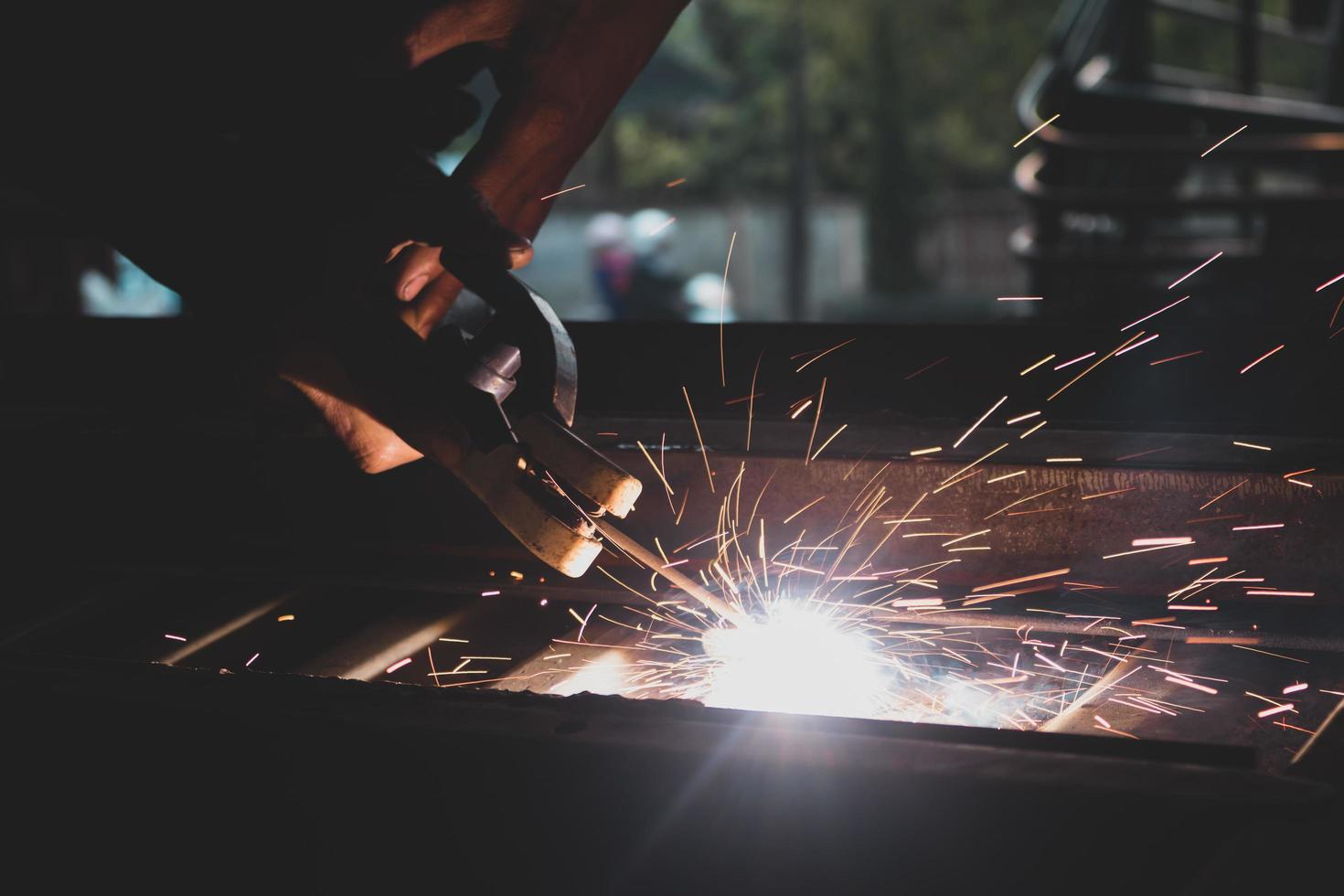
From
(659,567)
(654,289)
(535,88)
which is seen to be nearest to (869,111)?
(654,289)

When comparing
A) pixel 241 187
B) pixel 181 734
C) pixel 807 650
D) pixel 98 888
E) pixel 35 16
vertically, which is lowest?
pixel 98 888

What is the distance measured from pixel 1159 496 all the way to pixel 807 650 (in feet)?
2.22

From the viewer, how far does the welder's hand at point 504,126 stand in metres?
1.86

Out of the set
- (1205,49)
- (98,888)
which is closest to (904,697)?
(98,888)

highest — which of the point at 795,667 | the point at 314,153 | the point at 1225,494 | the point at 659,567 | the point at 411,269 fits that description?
the point at 314,153

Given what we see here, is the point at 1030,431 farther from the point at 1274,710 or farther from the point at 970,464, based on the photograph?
the point at 1274,710

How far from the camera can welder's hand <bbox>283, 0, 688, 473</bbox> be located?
6.11 feet

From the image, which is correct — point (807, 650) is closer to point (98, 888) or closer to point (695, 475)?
point (695, 475)

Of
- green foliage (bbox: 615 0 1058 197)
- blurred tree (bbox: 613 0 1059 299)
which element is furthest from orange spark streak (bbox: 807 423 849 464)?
green foliage (bbox: 615 0 1058 197)

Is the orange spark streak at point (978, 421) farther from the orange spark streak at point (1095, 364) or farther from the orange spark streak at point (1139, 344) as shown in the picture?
the orange spark streak at point (1139, 344)

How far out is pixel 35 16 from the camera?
1920 millimetres

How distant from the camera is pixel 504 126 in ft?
6.67

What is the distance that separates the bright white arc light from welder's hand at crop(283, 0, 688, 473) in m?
0.63

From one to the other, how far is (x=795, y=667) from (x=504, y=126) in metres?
1.02
